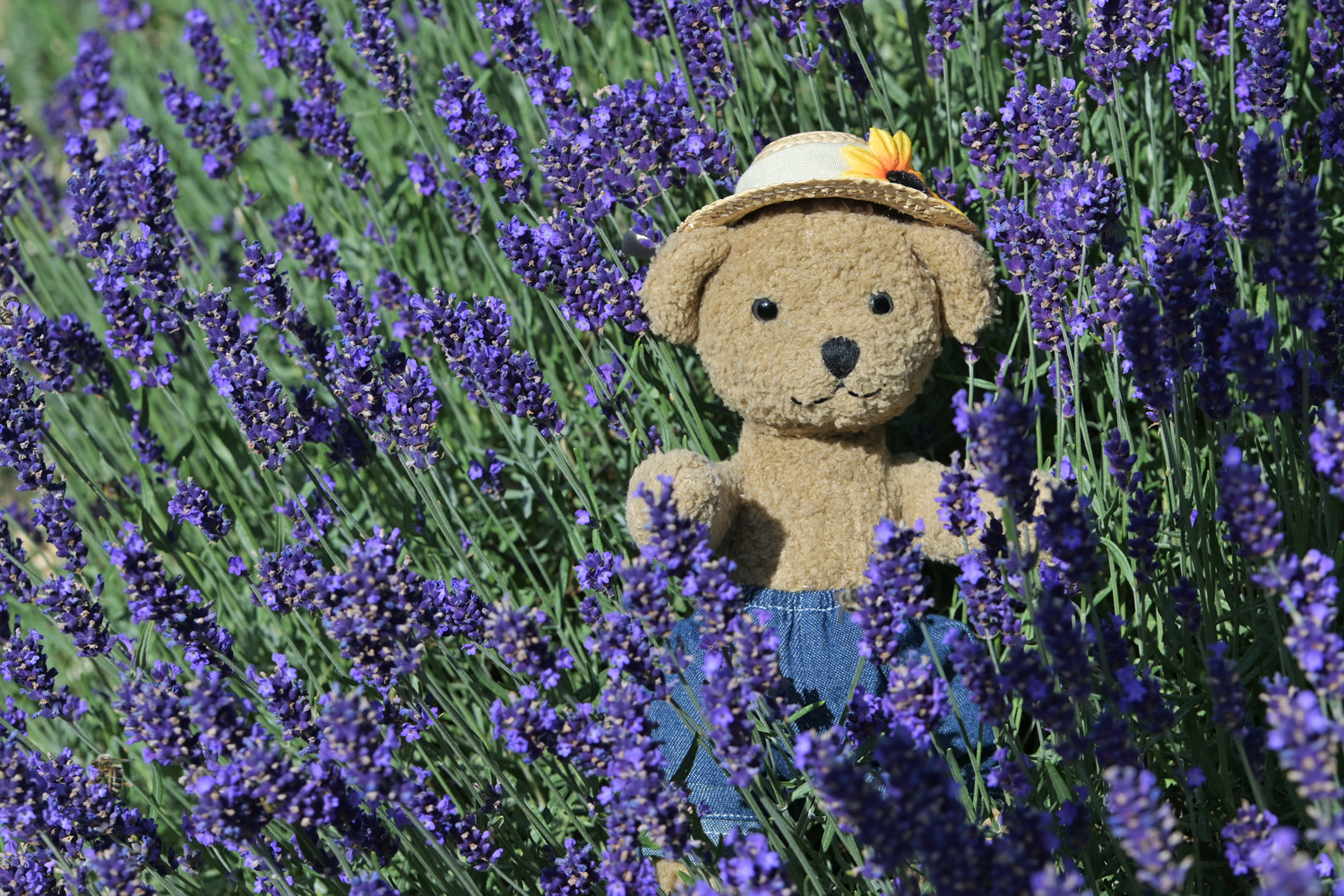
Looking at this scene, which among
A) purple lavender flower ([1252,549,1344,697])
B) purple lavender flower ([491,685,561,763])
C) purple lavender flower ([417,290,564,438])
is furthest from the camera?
purple lavender flower ([417,290,564,438])

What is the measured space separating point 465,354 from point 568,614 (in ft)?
3.45

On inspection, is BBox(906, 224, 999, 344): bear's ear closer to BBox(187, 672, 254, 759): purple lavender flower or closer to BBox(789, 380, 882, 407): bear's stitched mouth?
BBox(789, 380, 882, 407): bear's stitched mouth

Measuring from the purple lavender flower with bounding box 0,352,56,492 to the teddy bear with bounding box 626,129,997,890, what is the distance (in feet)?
4.27

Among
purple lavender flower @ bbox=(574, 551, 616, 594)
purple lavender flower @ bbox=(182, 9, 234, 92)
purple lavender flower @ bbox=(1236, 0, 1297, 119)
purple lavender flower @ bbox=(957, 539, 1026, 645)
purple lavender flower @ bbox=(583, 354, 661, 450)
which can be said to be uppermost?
purple lavender flower @ bbox=(182, 9, 234, 92)

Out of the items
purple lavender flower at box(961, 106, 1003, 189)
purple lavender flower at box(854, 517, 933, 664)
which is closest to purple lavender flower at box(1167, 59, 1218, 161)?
purple lavender flower at box(961, 106, 1003, 189)

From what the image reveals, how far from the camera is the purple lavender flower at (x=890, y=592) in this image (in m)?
1.67

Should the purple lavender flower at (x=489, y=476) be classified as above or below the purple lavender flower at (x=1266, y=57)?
below

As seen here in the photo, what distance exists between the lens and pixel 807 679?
2312 millimetres

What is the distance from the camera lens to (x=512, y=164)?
2.54 meters

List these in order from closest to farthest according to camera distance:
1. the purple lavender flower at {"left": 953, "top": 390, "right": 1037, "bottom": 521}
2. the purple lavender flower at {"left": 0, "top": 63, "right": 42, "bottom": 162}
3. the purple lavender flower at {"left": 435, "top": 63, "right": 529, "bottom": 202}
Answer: the purple lavender flower at {"left": 953, "top": 390, "right": 1037, "bottom": 521} → the purple lavender flower at {"left": 435, "top": 63, "right": 529, "bottom": 202} → the purple lavender flower at {"left": 0, "top": 63, "right": 42, "bottom": 162}

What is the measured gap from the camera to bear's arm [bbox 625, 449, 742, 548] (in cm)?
220

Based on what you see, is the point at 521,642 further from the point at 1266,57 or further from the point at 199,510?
the point at 1266,57

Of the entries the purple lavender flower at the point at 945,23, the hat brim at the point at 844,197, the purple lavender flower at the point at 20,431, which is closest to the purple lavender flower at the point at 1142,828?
the hat brim at the point at 844,197

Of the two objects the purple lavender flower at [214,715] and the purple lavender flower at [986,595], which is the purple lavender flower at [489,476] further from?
the purple lavender flower at [986,595]
